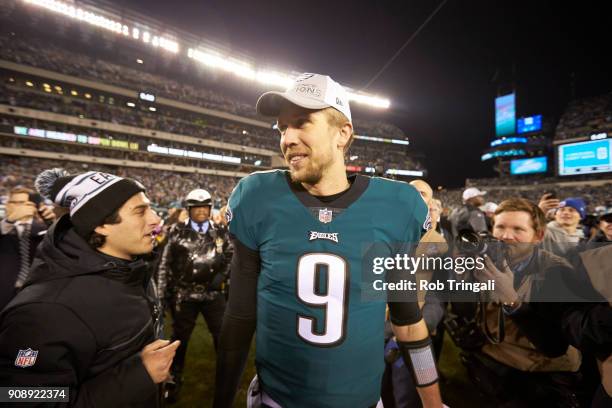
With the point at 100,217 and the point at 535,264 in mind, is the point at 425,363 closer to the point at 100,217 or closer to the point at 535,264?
the point at 535,264

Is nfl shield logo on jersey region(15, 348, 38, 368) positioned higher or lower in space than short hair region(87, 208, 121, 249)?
lower

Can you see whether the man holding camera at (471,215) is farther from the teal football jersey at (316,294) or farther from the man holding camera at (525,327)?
→ the teal football jersey at (316,294)

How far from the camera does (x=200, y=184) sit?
34844 millimetres

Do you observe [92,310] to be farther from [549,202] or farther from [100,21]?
[100,21]

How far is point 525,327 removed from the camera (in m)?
1.85

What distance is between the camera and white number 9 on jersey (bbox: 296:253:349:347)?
134cm

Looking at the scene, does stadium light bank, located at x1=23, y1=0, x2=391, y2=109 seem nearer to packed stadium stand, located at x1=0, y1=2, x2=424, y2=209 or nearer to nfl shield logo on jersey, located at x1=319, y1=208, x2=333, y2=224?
packed stadium stand, located at x1=0, y1=2, x2=424, y2=209

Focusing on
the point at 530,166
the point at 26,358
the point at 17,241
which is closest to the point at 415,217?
the point at 26,358

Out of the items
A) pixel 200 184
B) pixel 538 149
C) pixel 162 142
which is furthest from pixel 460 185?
pixel 162 142

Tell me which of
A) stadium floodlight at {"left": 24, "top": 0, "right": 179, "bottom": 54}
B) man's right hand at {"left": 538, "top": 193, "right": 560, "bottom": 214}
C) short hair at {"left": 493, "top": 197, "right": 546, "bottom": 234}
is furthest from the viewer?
stadium floodlight at {"left": 24, "top": 0, "right": 179, "bottom": 54}

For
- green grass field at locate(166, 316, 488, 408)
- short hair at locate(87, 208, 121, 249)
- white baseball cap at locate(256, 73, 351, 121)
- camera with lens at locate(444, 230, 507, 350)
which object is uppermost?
white baseball cap at locate(256, 73, 351, 121)

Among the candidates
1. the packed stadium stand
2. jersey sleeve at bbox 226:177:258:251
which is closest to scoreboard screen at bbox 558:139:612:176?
the packed stadium stand

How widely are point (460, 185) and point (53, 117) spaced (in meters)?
64.2

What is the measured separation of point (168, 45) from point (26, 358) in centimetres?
4191
